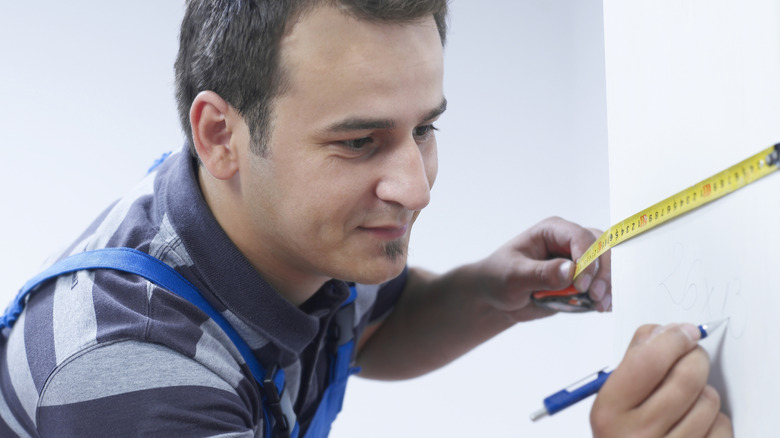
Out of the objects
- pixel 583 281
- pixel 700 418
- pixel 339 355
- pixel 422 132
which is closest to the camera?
pixel 700 418

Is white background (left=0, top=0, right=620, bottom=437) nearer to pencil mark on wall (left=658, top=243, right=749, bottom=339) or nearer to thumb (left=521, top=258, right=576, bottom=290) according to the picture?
thumb (left=521, top=258, right=576, bottom=290)

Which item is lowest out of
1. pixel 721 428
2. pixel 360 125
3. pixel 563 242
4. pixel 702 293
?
pixel 721 428

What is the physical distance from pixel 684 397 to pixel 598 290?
0.58 m

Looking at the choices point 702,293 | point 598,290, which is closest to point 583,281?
point 598,290

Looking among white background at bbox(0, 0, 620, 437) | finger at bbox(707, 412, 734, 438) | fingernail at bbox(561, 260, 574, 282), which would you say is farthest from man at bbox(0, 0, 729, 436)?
white background at bbox(0, 0, 620, 437)

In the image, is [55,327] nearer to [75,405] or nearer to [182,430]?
[75,405]

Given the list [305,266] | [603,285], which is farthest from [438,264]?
[305,266]

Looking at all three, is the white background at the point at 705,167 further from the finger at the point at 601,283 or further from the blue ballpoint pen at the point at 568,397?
the finger at the point at 601,283

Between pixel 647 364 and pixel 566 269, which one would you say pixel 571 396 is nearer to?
pixel 647 364

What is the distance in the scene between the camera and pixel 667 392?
827 mm

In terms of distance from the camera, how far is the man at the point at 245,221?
106cm

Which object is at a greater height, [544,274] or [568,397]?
[544,274]

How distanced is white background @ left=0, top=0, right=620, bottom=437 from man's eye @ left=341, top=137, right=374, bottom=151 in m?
1.57

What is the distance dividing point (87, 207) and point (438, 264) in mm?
1070
